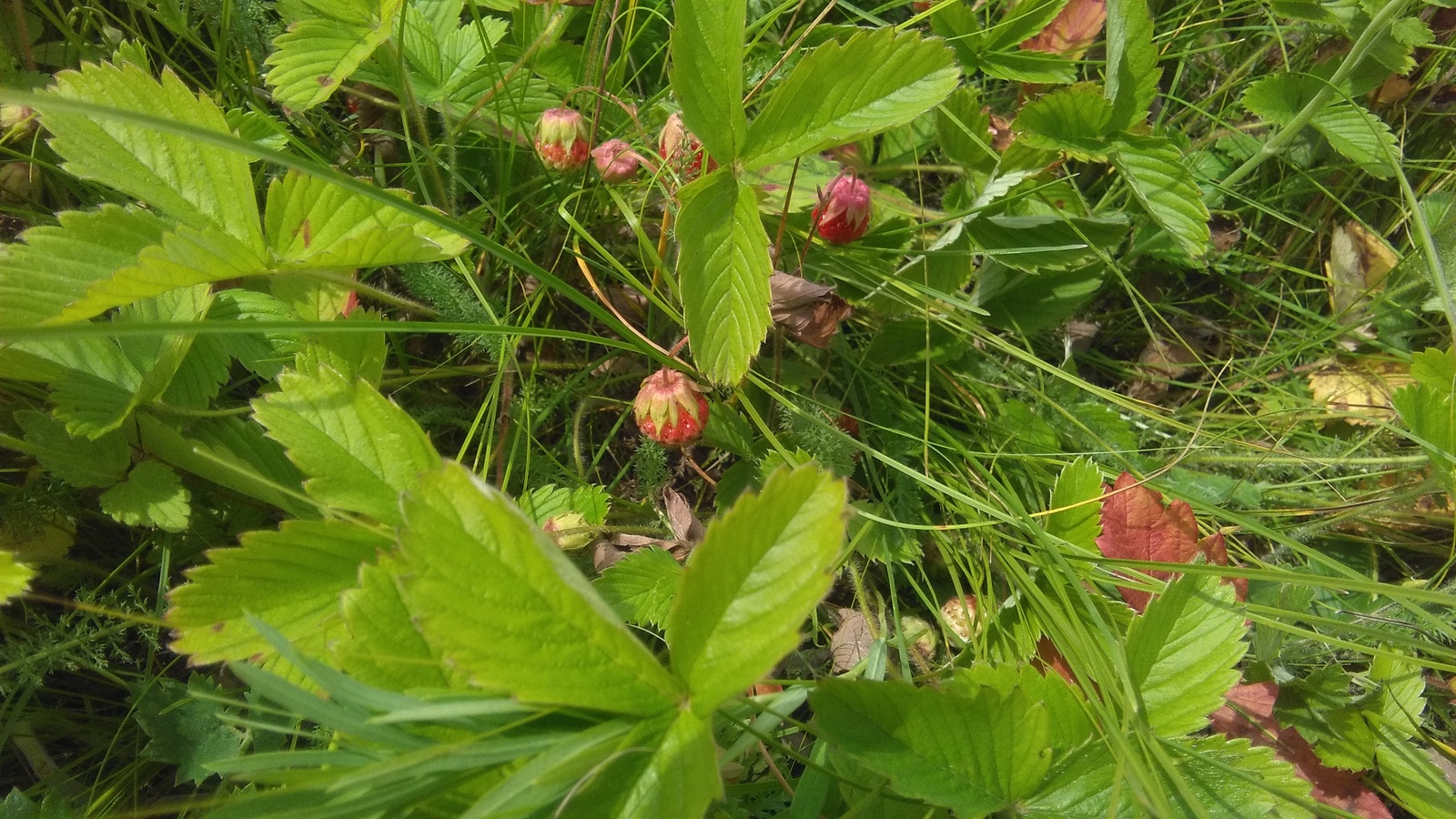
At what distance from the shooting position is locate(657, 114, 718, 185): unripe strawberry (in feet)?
4.09

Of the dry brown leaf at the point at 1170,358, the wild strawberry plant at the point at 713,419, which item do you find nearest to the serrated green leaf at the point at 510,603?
the wild strawberry plant at the point at 713,419

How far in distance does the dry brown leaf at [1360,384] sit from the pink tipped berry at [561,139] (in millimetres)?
1606

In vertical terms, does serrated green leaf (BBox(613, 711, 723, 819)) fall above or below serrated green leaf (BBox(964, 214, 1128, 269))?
below

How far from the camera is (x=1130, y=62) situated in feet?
4.21

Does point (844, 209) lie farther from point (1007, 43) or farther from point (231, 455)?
point (231, 455)

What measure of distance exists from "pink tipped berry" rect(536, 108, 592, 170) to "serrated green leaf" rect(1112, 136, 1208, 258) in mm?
902

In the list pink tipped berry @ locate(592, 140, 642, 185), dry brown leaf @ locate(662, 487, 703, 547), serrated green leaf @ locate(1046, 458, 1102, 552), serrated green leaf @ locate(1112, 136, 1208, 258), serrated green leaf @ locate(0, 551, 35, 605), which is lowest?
serrated green leaf @ locate(1046, 458, 1102, 552)

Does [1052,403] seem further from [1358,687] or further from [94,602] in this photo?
[94,602]

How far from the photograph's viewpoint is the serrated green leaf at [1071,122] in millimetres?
1278

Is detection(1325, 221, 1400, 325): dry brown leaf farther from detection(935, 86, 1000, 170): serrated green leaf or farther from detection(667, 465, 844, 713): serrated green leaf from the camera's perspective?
detection(667, 465, 844, 713): serrated green leaf

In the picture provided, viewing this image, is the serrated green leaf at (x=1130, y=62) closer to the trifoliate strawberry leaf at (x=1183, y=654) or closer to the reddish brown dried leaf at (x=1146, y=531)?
the reddish brown dried leaf at (x=1146, y=531)

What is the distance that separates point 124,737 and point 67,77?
0.90 meters

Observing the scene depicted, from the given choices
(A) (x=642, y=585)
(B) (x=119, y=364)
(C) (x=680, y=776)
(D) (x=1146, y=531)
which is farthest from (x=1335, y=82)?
(B) (x=119, y=364)

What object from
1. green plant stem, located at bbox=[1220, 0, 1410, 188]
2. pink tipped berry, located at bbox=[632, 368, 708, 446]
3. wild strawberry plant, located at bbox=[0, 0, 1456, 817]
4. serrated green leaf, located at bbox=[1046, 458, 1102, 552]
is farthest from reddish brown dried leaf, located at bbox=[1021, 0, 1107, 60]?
pink tipped berry, located at bbox=[632, 368, 708, 446]
